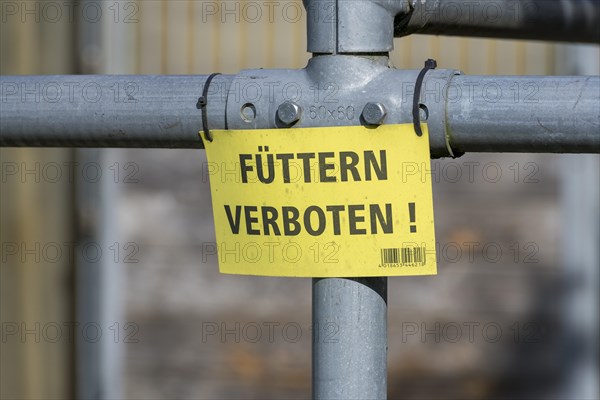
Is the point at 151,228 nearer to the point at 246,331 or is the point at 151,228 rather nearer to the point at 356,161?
the point at 246,331

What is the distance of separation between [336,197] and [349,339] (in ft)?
0.46

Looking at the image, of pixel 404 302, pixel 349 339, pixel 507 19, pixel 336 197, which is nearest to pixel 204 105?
pixel 336 197

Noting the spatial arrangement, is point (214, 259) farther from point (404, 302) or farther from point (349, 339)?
point (349, 339)

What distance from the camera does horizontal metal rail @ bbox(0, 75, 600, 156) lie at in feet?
3.31

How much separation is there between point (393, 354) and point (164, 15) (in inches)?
50.1

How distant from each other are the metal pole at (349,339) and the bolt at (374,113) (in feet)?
0.53

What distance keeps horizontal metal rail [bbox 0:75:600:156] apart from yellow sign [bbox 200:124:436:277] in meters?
0.03

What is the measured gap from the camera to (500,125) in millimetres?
1028

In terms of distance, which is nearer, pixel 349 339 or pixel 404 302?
pixel 349 339

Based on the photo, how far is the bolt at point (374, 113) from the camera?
107cm

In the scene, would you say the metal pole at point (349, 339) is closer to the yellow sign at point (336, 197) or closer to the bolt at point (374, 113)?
the yellow sign at point (336, 197)

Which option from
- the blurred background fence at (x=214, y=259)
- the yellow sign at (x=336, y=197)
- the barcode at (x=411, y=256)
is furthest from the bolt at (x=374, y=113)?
the blurred background fence at (x=214, y=259)

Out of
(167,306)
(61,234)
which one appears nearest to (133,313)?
(167,306)

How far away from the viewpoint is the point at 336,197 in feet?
3.60
